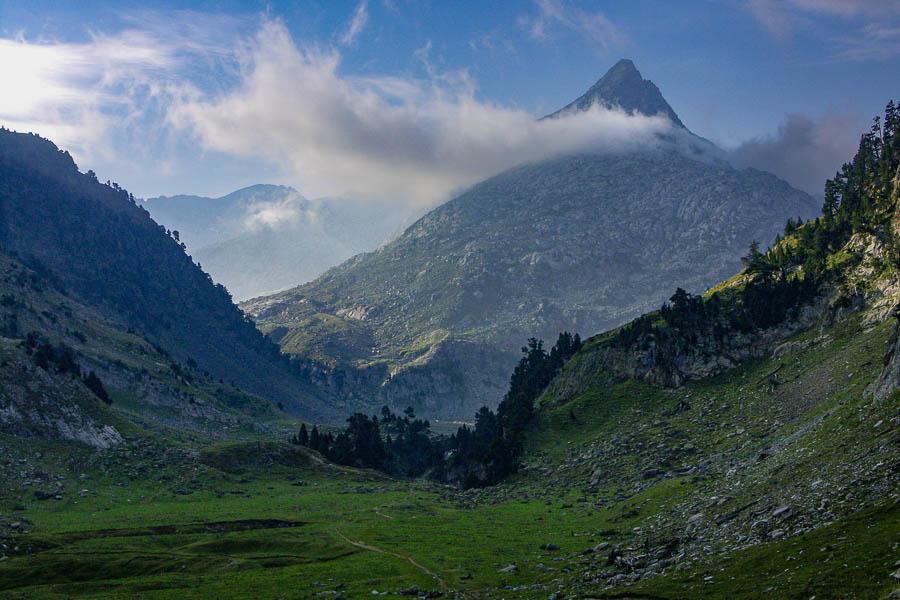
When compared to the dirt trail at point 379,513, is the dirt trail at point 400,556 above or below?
above

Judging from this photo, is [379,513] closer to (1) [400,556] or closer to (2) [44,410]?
(1) [400,556]

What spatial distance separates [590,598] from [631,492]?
2309 inches

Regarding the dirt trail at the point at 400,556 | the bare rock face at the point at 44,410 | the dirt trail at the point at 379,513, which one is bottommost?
the dirt trail at the point at 379,513

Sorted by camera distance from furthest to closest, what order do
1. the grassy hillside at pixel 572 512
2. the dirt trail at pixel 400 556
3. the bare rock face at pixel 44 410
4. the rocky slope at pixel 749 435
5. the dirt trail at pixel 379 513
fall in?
the bare rock face at pixel 44 410, the dirt trail at pixel 379 513, the dirt trail at pixel 400 556, the grassy hillside at pixel 572 512, the rocky slope at pixel 749 435

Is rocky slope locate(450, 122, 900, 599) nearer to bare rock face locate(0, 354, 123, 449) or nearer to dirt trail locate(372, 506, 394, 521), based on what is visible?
dirt trail locate(372, 506, 394, 521)

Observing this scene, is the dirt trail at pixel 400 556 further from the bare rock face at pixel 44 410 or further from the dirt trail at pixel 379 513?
the bare rock face at pixel 44 410

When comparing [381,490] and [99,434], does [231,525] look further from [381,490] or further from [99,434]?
[99,434]

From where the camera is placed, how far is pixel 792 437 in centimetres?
8444

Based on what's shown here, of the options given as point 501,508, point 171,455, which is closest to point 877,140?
point 501,508

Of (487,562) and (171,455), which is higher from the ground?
(171,455)

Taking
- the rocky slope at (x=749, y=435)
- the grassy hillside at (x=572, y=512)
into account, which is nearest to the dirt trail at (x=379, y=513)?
the grassy hillside at (x=572, y=512)

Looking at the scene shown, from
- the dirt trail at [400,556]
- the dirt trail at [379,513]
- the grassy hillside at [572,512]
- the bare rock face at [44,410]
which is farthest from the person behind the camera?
the bare rock face at [44,410]

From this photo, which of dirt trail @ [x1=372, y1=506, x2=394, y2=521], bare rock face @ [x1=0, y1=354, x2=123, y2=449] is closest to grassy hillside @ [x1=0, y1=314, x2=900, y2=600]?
dirt trail @ [x1=372, y1=506, x2=394, y2=521]

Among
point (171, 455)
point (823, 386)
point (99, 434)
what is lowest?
point (823, 386)
